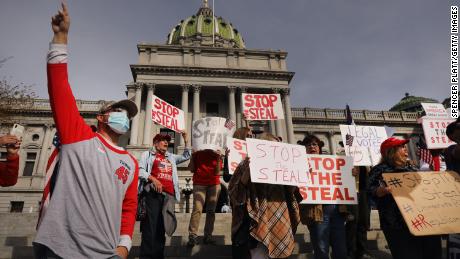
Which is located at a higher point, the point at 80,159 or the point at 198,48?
the point at 198,48

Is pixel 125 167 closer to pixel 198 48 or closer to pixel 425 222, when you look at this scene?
pixel 425 222

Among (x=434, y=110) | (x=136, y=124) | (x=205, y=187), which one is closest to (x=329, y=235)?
(x=205, y=187)

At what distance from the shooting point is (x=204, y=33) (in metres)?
48.9

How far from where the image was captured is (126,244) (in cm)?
207

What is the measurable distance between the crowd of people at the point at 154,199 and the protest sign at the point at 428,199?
12 centimetres

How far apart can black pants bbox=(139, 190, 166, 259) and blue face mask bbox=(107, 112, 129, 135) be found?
219 centimetres

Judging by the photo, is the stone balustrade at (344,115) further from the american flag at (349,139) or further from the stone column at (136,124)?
the american flag at (349,139)

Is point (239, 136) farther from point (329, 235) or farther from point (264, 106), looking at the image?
point (264, 106)

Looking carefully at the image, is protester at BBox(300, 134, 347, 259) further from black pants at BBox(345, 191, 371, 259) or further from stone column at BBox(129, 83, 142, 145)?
stone column at BBox(129, 83, 142, 145)

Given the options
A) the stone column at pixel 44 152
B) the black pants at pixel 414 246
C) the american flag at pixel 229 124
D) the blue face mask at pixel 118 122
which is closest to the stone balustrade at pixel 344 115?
the stone column at pixel 44 152

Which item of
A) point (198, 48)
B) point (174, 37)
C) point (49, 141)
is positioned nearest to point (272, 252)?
point (198, 48)

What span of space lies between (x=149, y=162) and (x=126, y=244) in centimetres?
260

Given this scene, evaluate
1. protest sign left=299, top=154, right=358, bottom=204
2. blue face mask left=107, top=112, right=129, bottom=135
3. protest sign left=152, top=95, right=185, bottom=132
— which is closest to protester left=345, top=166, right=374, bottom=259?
protest sign left=299, top=154, right=358, bottom=204

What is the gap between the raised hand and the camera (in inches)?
75.8
